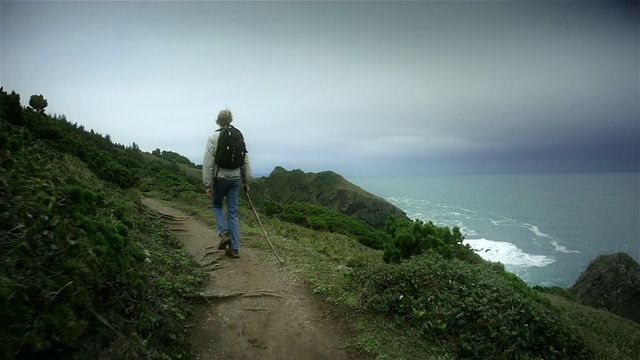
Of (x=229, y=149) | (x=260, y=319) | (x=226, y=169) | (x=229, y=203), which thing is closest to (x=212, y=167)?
(x=226, y=169)

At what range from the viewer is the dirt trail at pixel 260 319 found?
3.84 meters

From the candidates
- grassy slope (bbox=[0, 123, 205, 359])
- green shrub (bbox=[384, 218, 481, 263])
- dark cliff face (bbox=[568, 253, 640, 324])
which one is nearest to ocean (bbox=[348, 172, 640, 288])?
dark cliff face (bbox=[568, 253, 640, 324])

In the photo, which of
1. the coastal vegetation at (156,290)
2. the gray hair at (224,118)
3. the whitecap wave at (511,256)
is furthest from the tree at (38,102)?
the whitecap wave at (511,256)

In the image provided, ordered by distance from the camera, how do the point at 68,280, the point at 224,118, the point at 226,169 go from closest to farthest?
the point at 68,280
the point at 226,169
the point at 224,118

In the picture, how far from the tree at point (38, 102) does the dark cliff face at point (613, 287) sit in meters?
34.8

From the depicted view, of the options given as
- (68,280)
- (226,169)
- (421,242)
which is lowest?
(421,242)

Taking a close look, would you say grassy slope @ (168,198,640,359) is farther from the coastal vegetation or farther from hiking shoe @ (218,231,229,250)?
hiking shoe @ (218,231,229,250)

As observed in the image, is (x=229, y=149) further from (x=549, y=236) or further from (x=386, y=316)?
(x=549, y=236)

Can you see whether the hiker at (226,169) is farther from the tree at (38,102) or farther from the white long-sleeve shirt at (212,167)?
the tree at (38,102)

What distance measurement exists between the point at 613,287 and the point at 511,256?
2271 cm

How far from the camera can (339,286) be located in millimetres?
5520

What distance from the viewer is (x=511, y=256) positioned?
42.0m

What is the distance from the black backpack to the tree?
16271 mm

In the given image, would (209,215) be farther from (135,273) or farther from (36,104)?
(36,104)
